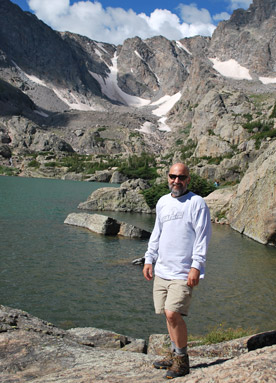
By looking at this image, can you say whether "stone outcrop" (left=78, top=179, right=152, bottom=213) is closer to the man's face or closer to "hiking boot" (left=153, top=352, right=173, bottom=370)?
the man's face

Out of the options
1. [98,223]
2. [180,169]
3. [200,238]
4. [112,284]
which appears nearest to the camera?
[200,238]

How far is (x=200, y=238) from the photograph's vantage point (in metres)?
5.02

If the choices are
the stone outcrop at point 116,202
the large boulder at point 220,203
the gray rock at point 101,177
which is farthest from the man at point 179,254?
the gray rock at point 101,177

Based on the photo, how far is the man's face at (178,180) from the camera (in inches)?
211

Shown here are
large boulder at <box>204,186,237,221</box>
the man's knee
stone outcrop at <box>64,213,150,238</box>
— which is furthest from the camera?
large boulder at <box>204,186,237,221</box>

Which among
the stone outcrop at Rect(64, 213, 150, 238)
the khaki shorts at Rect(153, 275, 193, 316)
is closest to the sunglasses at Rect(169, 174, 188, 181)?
the khaki shorts at Rect(153, 275, 193, 316)

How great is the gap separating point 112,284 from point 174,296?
912 centimetres

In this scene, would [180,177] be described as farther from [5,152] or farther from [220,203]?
[5,152]

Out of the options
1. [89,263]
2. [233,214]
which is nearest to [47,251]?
[89,263]

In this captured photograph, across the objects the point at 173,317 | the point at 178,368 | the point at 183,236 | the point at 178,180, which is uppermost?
the point at 178,180

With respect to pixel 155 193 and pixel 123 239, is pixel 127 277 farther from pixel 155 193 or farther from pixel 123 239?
pixel 155 193

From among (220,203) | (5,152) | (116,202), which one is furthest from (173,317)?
(5,152)

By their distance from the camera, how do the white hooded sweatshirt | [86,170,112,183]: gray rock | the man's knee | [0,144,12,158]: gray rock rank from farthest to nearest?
[0,144,12,158]: gray rock → [86,170,112,183]: gray rock → the white hooded sweatshirt → the man's knee

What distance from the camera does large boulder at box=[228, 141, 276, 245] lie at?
2253 centimetres
